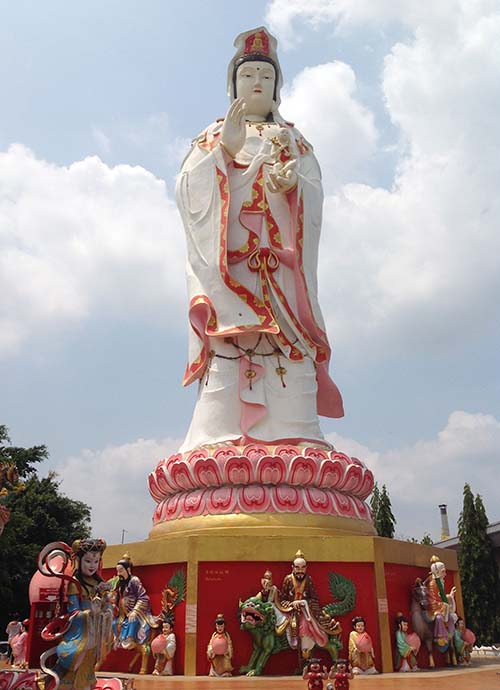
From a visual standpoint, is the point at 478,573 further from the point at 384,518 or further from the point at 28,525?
the point at 28,525

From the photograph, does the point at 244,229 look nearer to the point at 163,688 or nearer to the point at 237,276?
the point at 237,276

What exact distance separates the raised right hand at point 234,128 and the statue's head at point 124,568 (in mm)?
6887

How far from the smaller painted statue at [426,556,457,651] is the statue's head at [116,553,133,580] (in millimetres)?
3906

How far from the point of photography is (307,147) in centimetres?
1287

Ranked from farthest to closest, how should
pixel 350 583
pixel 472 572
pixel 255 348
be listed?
pixel 472 572
pixel 255 348
pixel 350 583

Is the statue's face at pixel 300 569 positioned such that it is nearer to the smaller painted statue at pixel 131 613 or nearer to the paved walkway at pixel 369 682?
the paved walkway at pixel 369 682

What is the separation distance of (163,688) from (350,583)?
2705 millimetres

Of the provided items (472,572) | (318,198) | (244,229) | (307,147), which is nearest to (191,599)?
(244,229)

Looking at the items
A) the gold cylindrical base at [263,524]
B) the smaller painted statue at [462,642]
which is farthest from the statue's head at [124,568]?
the smaller painted statue at [462,642]

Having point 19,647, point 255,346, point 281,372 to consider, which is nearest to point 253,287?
point 255,346

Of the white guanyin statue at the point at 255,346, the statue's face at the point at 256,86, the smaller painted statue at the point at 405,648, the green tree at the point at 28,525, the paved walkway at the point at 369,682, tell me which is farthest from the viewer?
the green tree at the point at 28,525

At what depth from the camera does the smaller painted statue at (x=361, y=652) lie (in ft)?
25.4

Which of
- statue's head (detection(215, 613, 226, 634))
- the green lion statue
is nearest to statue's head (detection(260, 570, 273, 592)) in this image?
the green lion statue

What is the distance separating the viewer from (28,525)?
1791 cm
